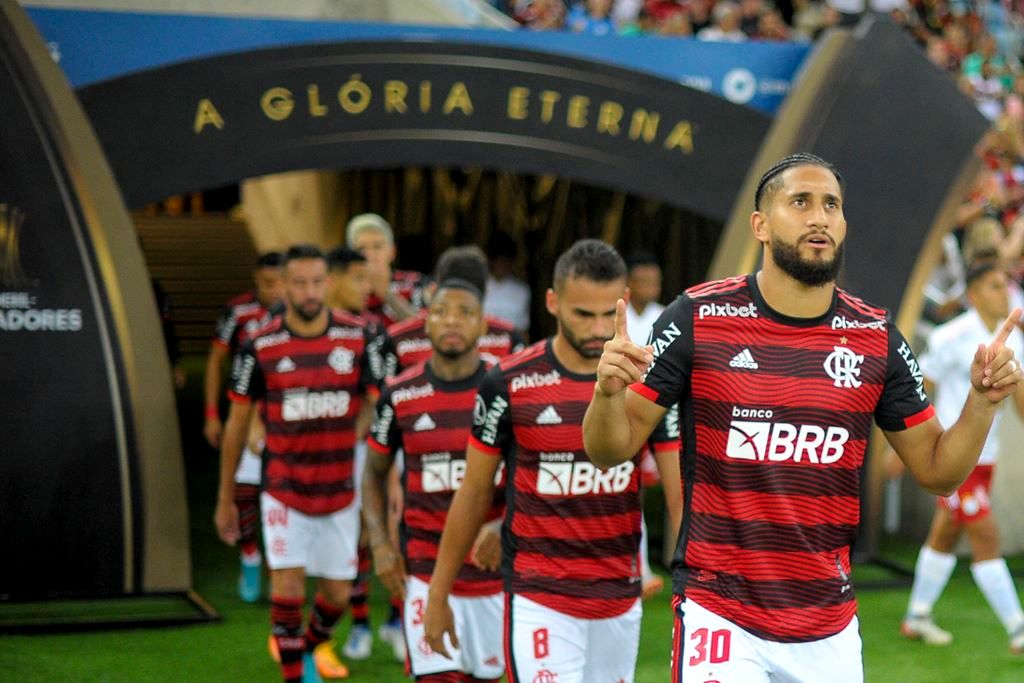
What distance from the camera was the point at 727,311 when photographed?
4.14 meters

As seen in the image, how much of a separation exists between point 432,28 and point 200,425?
28.6ft

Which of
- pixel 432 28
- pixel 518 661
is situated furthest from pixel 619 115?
pixel 518 661

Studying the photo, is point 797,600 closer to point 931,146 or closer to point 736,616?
point 736,616

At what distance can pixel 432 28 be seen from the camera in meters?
10.7

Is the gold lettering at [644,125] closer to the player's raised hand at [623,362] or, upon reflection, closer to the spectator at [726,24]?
the spectator at [726,24]

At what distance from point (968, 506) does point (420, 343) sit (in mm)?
3210

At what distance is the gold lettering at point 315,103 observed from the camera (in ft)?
32.6

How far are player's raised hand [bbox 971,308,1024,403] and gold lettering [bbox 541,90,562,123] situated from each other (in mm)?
6870

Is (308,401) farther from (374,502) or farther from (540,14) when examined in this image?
(540,14)

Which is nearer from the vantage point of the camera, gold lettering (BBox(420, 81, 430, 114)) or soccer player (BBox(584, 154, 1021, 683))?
soccer player (BBox(584, 154, 1021, 683))

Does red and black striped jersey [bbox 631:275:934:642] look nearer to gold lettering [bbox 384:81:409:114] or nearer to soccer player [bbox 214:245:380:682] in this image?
soccer player [bbox 214:245:380:682]

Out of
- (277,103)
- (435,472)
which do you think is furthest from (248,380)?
(277,103)

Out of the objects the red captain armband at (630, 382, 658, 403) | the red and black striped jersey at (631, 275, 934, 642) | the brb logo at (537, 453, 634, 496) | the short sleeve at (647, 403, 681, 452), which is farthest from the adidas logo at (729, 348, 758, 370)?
the short sleeve at (647, 403, 681, 452)

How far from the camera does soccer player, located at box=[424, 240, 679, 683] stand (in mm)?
5039
